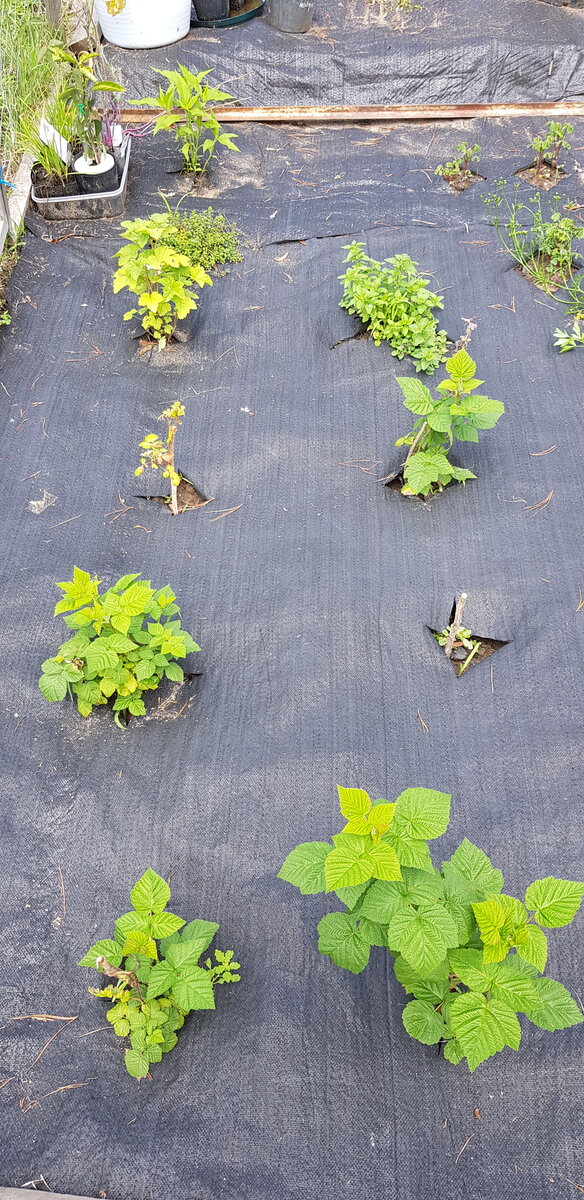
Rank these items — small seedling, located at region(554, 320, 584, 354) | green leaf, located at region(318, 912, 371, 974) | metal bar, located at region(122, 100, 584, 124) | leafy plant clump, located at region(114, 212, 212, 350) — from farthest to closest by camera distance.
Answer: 1. metal bar, located at region(122, 100, 584, 124)
2. small seedling, located at region(554, 320, 584, 354)
3. leafy plant clump, located at region(114, 212, 212, 350)
4. green leaf, located at region(318, 912, 371, 974)

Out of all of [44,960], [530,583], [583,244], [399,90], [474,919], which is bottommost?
[44,960]

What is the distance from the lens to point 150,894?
5.65 feet

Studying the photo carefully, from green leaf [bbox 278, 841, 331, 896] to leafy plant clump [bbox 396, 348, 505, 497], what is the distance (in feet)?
4.74

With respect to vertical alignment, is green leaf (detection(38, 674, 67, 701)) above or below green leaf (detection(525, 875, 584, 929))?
below

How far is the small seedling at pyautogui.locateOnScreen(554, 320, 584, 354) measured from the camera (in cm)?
334

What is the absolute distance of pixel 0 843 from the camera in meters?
2.13

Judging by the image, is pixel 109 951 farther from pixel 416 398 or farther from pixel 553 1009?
pixel 416 398

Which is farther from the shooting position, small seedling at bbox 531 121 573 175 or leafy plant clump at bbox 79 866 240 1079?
small seedling at bbox 531 121 573 175

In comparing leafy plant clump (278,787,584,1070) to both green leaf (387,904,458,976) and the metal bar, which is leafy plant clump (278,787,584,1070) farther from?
the metal bar

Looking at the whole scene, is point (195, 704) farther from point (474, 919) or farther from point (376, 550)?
point (474, 919)

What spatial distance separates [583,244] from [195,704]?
3.03 m

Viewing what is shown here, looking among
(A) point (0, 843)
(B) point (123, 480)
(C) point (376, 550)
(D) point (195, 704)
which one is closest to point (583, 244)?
(C) point (376, 550)

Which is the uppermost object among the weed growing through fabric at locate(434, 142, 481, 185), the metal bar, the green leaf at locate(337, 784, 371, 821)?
the metal bar

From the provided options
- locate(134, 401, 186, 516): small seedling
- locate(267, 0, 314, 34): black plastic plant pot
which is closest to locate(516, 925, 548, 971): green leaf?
locate(134, 401, 186, 516): small seedling
